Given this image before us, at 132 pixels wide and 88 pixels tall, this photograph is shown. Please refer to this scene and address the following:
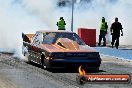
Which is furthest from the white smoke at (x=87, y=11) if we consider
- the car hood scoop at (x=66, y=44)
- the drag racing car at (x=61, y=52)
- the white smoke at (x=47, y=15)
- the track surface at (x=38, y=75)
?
the car hood scoop at (x=66, y=44)

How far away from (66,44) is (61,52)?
2.32 ft

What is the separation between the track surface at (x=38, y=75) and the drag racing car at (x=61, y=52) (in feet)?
1.00

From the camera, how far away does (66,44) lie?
17.5m

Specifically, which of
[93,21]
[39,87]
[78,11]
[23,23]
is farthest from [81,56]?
[78,11]

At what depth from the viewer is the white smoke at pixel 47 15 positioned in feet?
98.6

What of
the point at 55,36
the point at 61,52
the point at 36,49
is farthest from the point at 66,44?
the point at 36,49

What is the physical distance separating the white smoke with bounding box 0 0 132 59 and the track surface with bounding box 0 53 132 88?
198 inches

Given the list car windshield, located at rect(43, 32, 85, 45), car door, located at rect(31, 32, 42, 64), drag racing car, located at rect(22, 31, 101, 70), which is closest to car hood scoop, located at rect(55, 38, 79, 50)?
drag racing car, located at rect(22, 31, 101, 70)

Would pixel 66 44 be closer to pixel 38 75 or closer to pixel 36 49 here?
pixel 36 49

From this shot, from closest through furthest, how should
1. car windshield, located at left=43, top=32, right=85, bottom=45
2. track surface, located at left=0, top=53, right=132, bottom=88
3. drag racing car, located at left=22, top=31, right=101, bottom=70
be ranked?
track surface, located at left=0, top=53, right=132, bottom=88 → drag racing car, located at left=22, top=31, right=101, bottom=70 → car windshield, located at left=43, top=32, right=85, bottom=45

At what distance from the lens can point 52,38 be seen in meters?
18.3

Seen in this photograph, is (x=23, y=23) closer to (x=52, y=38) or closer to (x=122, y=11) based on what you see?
(x=122, y=11)

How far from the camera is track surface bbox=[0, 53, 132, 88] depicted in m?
13.6

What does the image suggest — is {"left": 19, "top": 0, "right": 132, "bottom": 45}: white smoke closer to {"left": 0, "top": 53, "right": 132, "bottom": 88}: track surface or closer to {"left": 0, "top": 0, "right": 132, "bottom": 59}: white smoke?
{"left": 0, "top": 0, "right": 132, "bottom": 59}: white smoke
